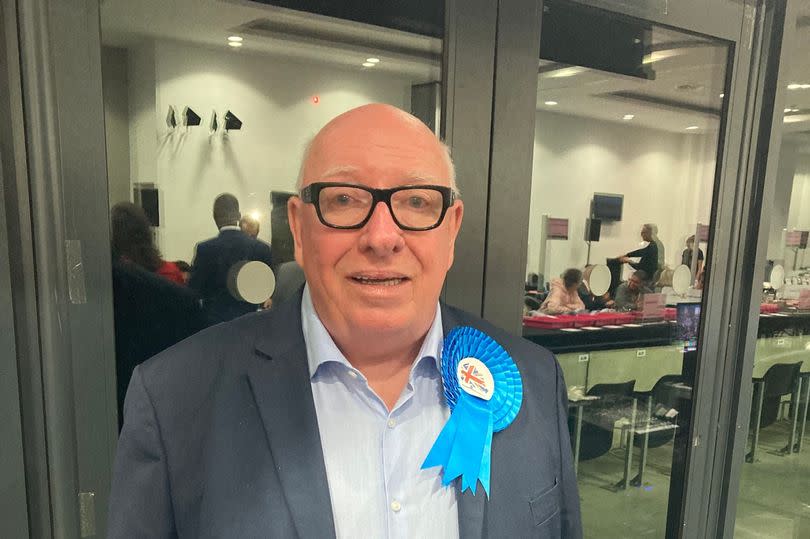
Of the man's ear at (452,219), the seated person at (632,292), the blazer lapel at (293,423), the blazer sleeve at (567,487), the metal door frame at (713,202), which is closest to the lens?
the blazer lapel at (293,423)

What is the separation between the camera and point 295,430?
891 mm

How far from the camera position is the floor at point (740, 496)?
2.15m

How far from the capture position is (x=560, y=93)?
5.49ft

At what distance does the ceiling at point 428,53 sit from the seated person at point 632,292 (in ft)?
1.75

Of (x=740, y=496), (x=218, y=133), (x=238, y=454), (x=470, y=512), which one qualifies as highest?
(x=218, y=133)

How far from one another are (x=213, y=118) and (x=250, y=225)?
27 centimetres

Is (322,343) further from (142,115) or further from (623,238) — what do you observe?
(623,238)

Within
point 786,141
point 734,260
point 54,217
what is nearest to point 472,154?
point 54,217

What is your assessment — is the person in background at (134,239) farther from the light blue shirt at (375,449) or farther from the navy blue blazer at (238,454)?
the light blue shirt at (375,449)

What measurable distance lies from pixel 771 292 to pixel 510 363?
1.75 metres

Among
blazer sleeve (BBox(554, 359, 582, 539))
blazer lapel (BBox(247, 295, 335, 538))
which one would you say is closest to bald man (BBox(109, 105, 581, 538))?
blazer lapel (BBox(247, 295, 335, 538))

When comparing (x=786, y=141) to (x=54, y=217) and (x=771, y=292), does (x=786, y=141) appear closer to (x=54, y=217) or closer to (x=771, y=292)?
(x=771, y=292)

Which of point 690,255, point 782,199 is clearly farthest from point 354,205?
point 782,199

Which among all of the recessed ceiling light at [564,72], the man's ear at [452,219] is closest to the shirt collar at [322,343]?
the man's ear at [452,219]
